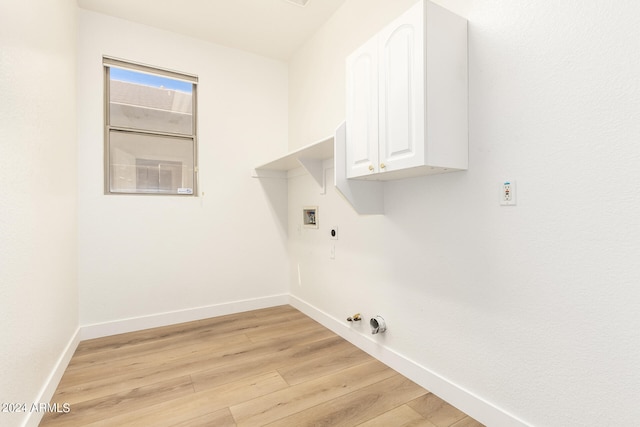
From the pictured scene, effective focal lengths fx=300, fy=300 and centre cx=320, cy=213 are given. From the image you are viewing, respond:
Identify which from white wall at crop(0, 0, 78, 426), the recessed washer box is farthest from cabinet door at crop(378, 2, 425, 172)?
white wall at crop(0, 0, 78, 426)

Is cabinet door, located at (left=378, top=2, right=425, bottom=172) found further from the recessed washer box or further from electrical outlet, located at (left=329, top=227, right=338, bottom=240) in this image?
the recessed washer box

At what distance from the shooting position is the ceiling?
2.49 metres

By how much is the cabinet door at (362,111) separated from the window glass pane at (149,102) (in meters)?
1.93

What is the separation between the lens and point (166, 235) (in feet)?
9.39

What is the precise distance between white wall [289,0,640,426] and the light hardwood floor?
0.87 feet

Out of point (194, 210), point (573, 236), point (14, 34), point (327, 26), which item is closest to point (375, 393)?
point (573, 236)

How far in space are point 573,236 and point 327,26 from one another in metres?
2.53

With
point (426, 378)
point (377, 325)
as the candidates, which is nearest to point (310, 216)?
point (377, 325)

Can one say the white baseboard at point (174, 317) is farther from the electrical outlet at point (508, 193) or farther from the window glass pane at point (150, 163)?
the electrical outlet at point (508, 193)

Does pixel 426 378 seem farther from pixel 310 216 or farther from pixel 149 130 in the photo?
pixel 149 130

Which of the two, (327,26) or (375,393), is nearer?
(375,393)

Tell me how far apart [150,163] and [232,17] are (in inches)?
60.2

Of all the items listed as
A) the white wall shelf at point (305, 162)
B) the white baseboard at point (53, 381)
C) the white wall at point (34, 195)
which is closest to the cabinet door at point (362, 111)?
the white wall shelf at point (305, 162)

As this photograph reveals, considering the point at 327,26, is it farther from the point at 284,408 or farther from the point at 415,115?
the point at 284,408
